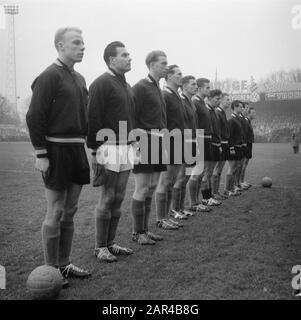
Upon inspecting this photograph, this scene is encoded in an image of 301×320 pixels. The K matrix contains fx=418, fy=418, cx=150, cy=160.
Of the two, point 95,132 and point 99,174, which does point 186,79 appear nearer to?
point 95,132

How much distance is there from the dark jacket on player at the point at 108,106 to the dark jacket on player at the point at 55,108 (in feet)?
1.56

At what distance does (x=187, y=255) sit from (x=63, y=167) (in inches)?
83.0

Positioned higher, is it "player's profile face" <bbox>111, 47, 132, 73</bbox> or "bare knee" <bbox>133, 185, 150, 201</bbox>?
"player's profile face" <bbox>111, 47, 132, 73</bbox>

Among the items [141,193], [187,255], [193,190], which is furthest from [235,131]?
[187,255]

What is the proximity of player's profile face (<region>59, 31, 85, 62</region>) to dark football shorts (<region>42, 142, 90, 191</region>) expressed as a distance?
945mm

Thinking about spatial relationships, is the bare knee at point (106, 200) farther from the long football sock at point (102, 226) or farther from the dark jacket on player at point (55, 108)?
the dark jacket on player at point (55, 108)

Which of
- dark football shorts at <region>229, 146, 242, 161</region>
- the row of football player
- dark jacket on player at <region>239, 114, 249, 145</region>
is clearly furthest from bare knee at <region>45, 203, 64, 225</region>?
dark jacket on player at <region>239, 114, 249, 145</region>

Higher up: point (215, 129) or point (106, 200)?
point (215, 129)

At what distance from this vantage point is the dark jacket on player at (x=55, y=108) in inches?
162

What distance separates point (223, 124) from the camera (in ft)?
33.3

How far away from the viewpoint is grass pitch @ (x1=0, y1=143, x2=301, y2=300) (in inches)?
164

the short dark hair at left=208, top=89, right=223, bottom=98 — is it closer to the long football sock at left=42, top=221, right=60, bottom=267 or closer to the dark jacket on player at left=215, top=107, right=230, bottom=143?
the dark jacket on player at left=215, top=107, right=230, bottom=143
